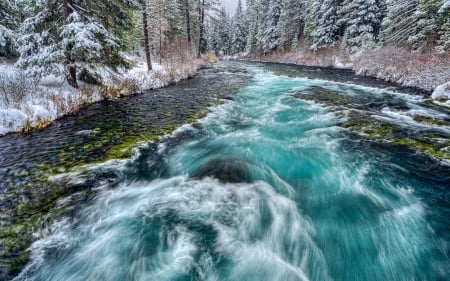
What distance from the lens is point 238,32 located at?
72875 mm

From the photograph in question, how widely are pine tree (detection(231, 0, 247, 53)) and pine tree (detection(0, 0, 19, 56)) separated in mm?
65671

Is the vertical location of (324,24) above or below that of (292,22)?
below

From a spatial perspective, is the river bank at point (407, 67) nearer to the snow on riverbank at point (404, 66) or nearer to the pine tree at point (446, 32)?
the snow on riverbank at point (404, 66)

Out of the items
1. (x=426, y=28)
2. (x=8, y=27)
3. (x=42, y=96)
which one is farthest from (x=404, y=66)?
(x=8, y=27)

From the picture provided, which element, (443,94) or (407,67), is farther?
(407,67)

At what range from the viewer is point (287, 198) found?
4.57 meters

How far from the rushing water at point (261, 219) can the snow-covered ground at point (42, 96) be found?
4.19 meters

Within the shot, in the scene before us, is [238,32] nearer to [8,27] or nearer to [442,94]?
[8,27]

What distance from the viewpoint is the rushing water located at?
3144 millimetres

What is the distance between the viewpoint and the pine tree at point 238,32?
2783 inches

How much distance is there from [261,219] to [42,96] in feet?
30.2

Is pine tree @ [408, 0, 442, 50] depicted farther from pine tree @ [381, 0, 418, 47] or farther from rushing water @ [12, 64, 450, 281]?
rushing water @ [12, 64, 450, 281]

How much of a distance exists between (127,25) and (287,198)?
41.5ft

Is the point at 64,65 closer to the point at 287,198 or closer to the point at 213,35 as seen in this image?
the point at 287,198
